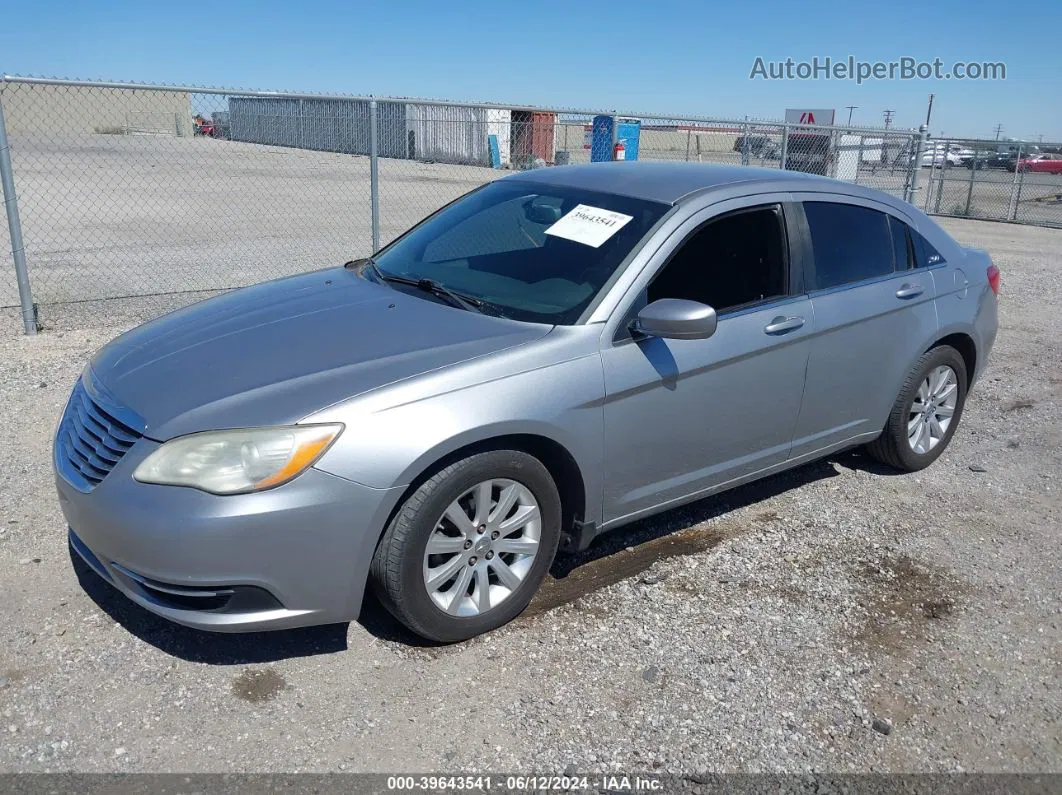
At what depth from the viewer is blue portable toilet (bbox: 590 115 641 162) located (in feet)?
39.5

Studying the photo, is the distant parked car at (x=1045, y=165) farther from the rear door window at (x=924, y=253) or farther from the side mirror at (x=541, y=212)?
the side mirror at (x=541, y=212)

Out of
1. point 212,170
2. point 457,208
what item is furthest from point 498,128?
point 457,208

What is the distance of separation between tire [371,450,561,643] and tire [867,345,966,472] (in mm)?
2401

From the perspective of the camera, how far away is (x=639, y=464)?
11.9 feet

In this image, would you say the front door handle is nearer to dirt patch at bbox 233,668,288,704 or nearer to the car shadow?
the car shadow

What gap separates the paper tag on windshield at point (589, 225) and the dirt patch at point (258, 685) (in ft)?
6.96

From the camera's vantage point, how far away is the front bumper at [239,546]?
108 inches

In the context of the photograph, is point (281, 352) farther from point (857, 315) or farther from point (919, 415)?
point (919, 415)

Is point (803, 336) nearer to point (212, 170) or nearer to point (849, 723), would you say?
point (849, 723)

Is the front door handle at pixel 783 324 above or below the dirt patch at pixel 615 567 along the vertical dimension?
above

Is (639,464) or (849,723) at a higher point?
(639,464)

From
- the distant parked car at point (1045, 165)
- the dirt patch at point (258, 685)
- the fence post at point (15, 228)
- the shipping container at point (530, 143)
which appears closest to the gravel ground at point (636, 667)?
the dirt patch at point (258, 685)

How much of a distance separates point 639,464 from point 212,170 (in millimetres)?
22323

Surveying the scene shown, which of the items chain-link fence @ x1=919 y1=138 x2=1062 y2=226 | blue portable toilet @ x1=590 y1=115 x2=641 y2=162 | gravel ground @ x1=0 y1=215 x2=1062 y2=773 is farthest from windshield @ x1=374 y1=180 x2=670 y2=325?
chain-link fence @ x1=919 y1=138 x2=1062 y2=226
